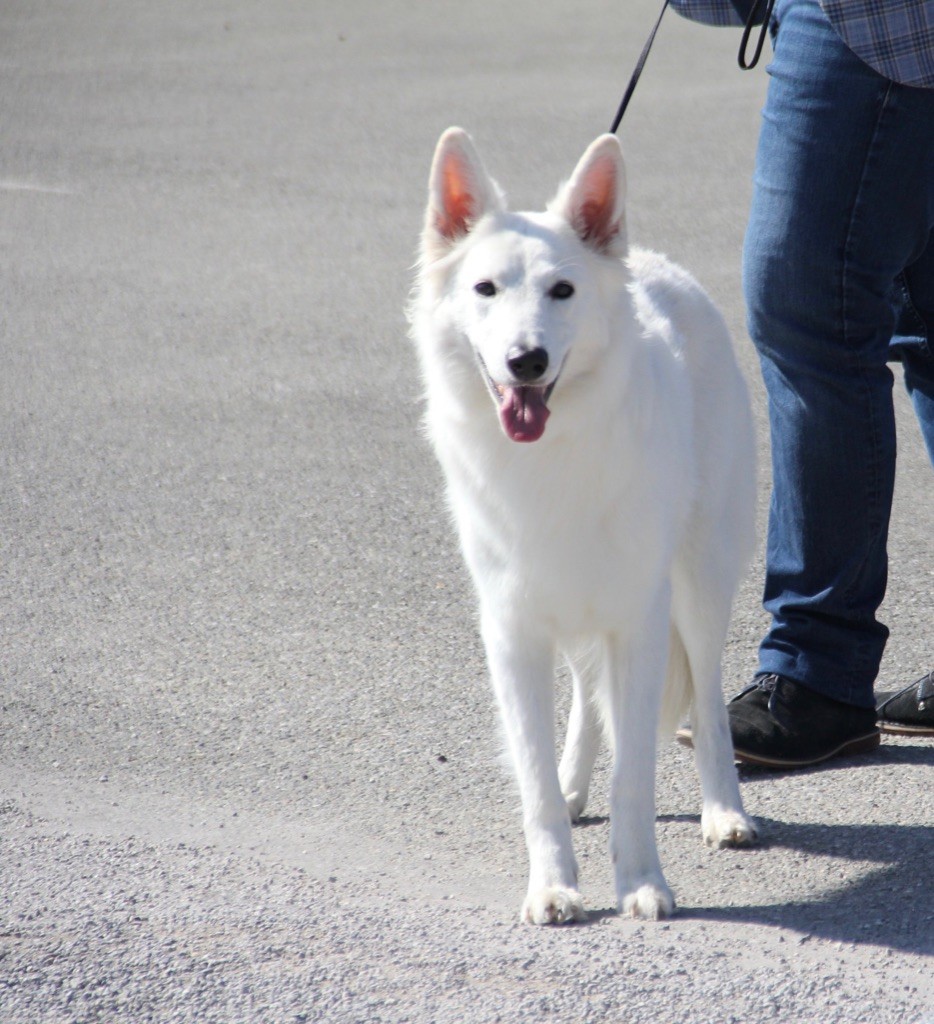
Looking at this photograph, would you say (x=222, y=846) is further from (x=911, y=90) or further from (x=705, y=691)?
(x=911, y=90)

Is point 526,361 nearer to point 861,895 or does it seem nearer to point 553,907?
point 553,907

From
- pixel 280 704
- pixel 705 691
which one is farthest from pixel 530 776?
pixel 280 704

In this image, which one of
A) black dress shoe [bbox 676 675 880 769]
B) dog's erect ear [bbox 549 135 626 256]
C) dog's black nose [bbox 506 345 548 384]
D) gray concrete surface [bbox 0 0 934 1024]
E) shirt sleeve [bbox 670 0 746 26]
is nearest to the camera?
gray concrete surface [bbox 0 0 934 1024]

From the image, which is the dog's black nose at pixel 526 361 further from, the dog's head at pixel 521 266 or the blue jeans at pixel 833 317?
A: the blue jeans at pixel 833 317

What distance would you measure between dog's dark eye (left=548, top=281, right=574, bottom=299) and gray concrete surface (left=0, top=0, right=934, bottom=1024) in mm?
1383

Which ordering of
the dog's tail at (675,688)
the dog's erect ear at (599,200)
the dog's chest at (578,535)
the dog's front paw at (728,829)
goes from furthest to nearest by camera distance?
the dog's tail at (675,688), the dog's front paw at (728,829), the dog's erect ear at (599,200), the dog's chest at (578,535)

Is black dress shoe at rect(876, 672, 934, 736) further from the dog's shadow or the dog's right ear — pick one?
the dog's right ear

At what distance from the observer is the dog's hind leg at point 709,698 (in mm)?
3668

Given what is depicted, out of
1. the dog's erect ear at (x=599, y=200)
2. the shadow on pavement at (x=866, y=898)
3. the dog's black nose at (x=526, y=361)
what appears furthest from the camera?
the dog's erect ear at (x=599, y=200)

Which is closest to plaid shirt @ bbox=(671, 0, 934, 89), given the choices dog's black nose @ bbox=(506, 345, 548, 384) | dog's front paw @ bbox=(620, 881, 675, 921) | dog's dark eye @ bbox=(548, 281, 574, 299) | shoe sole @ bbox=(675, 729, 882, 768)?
dog's dark eye @ bbox=(548, 281, 574, 299)

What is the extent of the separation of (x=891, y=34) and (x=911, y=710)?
1898 millimetres

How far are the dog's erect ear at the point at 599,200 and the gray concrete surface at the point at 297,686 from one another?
1.51 m

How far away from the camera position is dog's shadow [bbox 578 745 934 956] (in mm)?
3104

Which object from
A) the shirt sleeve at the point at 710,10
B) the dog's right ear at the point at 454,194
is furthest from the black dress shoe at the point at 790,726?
the shirt sleeve at the point at 710,10
